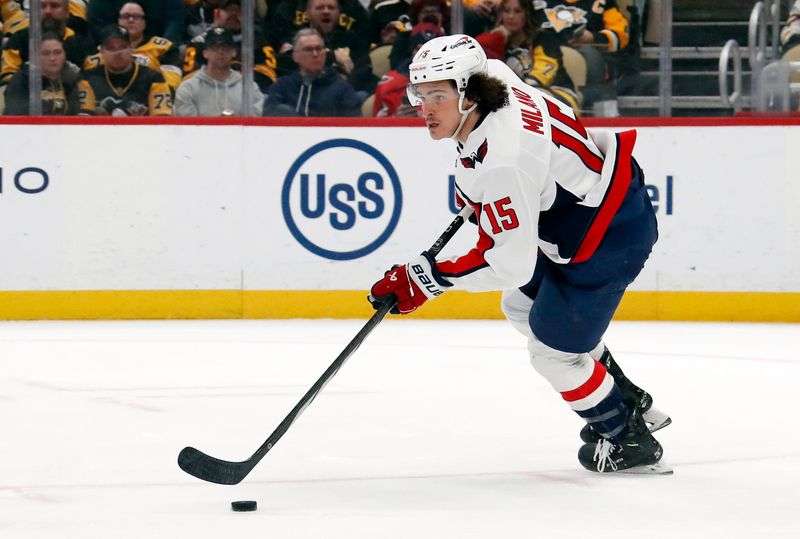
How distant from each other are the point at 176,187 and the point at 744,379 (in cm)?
313

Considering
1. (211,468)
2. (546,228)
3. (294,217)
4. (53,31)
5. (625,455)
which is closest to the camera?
(211,468)

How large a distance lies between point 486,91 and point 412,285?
503 millimetres

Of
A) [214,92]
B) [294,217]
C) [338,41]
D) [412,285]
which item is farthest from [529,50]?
[412,285]

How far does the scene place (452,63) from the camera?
10.3 ft

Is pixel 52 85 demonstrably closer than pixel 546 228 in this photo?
No

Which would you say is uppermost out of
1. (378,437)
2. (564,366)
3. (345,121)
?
(345,121)

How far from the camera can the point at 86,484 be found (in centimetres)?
331

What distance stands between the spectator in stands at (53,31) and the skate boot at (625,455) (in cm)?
427

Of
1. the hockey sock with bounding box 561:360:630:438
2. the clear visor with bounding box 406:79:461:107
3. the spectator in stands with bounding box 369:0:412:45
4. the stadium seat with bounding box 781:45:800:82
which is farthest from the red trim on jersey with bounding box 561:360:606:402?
the stadium seat with bounding box 781:45:800:82

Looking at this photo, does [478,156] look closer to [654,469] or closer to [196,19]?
[654,469]

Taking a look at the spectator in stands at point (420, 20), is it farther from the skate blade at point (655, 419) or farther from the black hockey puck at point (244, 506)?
the black hockey puck at point (244, 506)

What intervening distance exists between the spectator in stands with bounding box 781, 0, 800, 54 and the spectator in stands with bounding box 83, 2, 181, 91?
3.06 metres

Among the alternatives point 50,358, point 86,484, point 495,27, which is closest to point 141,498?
point 86,484

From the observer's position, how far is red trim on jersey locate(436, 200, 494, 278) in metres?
3.19
